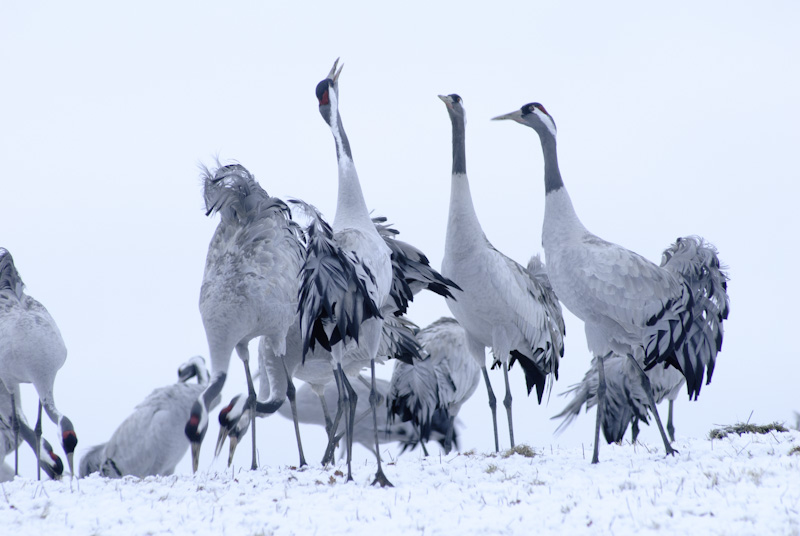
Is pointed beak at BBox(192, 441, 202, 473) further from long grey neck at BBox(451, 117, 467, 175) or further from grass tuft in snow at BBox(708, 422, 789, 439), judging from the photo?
grass tuft in snow at BBox(708, 422, 789, 439)

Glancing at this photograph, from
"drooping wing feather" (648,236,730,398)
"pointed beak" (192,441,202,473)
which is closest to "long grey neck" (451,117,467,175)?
"drooping wing feather" (648,236,730,398)

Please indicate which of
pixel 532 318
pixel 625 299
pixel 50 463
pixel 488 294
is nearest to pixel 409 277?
pixel 488 294

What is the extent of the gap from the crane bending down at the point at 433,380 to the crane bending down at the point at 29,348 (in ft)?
13.0

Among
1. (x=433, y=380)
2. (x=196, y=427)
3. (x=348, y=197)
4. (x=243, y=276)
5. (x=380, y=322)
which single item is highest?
(x=348, y=197)

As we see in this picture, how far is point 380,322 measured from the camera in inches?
272

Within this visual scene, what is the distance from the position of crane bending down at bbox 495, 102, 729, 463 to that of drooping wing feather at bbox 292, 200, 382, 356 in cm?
186

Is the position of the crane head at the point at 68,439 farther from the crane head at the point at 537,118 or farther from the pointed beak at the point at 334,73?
the crane head at the point at 537,118

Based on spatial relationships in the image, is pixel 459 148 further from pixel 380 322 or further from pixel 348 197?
pixel 380 322

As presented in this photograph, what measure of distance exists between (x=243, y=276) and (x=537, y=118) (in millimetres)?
3137

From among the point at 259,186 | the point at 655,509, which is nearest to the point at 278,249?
the point at 259,186

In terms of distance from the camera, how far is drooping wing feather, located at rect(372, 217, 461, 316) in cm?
834

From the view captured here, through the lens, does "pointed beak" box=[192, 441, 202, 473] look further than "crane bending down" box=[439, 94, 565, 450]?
Yes

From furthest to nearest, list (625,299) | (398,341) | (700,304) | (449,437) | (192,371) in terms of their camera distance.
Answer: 1. (192,371)
2. (449,437)
3. (398,341)
4. (700,304)
5. (625,299)

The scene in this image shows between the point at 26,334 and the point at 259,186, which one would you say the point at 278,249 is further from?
the point at 26,334
